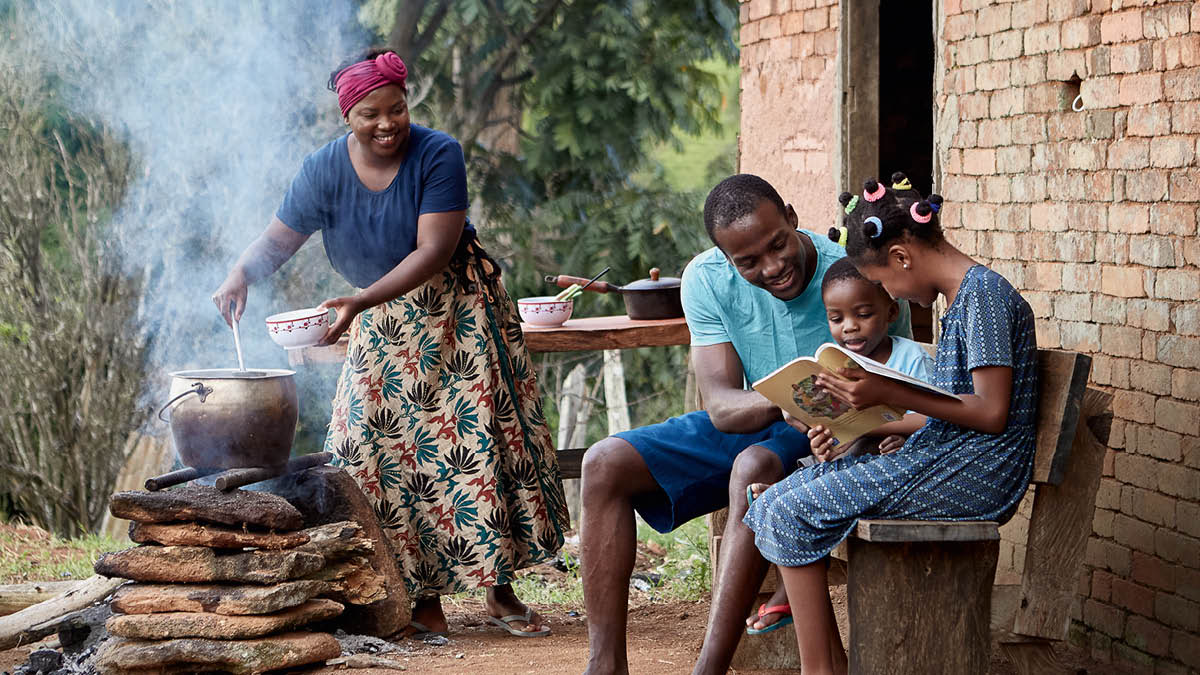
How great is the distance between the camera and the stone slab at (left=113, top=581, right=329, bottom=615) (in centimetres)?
430

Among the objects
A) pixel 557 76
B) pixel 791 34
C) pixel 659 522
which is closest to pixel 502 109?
pixel 557 76

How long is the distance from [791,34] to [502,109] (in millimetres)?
7394

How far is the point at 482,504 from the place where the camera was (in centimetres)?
484

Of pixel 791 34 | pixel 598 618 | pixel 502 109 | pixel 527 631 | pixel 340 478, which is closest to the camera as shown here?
pixel 598 618

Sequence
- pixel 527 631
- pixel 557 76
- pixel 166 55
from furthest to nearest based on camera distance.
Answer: pixel 557 76
pixel 166 55
pixel 527 631

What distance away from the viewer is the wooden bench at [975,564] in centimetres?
322

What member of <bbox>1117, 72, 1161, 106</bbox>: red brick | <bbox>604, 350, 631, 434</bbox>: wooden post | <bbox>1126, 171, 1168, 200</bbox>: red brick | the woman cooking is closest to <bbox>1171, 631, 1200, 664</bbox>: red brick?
<bbox>1126, 171, 1168, 200</bbox>: red brick

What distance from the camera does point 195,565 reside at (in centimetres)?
436

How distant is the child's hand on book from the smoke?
6051 mm

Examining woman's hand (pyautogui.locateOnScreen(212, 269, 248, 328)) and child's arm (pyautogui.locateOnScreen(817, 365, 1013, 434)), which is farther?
woman's hand (pyautogui.locateOnScreen(212, 269, 248, 328))

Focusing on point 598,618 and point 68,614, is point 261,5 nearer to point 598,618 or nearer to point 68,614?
point 68,614

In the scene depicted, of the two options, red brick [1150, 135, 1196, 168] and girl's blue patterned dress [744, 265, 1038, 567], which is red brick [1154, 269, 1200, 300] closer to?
red brick [1150, 135, 1196, 168]

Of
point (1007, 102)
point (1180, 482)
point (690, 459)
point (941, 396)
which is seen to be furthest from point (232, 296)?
point (1180, 482)

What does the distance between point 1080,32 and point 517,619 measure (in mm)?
2922
